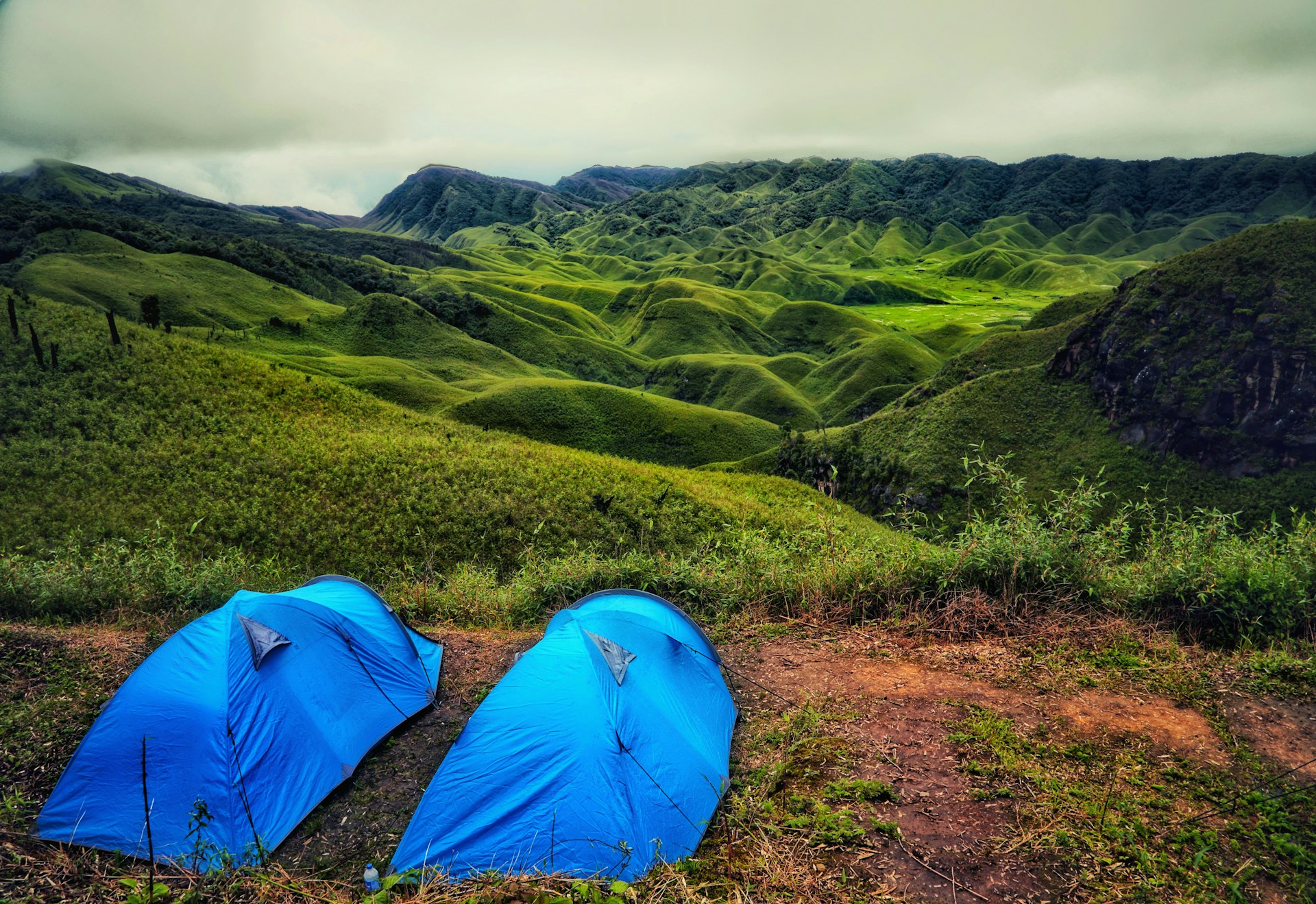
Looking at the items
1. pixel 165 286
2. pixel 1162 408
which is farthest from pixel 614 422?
pixel 165 286

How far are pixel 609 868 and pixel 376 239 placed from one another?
17180cm

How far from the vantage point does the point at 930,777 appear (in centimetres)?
568

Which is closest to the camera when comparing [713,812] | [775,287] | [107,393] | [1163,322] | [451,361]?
[713,812]

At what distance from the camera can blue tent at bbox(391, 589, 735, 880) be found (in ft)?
17.5

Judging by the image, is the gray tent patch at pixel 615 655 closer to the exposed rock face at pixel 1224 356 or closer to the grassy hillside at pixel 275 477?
the grassy hillside at pixel 275 477

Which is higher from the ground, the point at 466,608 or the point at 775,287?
the point at 775,287

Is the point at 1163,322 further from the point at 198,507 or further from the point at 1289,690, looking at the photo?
the point at 198,507

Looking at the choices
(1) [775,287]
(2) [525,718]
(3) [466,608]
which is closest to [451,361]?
(3) [466,608]

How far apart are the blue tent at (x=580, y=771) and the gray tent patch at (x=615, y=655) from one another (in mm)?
12

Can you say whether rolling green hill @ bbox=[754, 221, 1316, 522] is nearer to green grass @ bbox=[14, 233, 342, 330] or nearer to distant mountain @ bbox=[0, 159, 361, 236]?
green grass @ bbox=[14, 233, 342, 330]

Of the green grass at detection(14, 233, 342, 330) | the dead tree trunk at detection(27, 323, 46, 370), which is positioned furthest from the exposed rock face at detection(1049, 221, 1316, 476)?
the green grass at detection(14, 233, 342, 330)

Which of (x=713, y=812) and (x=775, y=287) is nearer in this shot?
(x=713, y=812)

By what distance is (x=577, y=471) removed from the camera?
26984 millimetres

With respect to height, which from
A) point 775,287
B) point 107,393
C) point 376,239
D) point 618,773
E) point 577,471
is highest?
point 376,239
